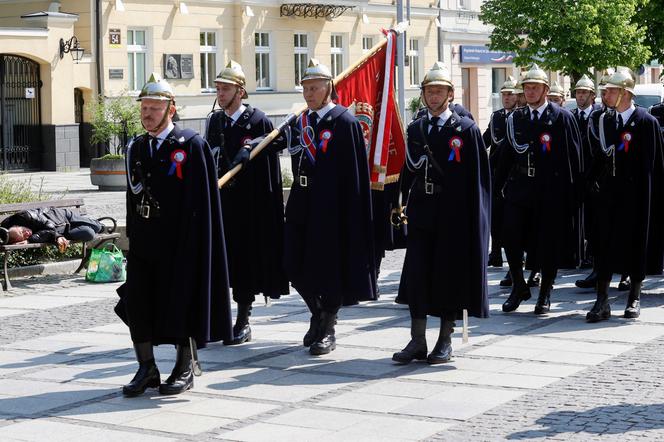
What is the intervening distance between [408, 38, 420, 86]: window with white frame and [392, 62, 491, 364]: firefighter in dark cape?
36.3 meters

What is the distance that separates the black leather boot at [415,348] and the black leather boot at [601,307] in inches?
84.6

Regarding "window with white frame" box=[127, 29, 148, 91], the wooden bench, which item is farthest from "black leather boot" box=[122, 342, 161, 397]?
"window with white frame" box=[127, 29, 148, 91]

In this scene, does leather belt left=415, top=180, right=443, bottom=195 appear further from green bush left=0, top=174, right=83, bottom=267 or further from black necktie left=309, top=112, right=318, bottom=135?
green bush left=0, top=174, right=83, bottom=267

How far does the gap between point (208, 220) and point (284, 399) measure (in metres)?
1.16

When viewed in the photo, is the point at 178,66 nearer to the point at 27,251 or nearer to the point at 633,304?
the point at 27,251

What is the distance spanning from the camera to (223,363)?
30.3 ft

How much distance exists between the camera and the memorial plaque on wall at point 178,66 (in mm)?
35344

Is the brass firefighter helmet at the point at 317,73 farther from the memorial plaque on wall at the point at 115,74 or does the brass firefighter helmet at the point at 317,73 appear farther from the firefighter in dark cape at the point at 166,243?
the memorial plaque on wall at the point at 115,74

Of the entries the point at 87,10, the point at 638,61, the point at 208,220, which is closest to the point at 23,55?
the point at 87,10

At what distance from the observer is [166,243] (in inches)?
321

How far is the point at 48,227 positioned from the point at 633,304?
6.11m

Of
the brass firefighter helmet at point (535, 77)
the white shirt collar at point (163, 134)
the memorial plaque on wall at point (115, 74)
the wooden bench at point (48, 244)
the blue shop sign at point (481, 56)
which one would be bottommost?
the wooden bench at point (48, 244)

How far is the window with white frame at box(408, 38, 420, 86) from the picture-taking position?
45.5 meters

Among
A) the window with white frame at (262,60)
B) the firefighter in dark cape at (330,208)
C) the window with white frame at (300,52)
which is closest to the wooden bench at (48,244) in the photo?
the firefighter in dark cape at (330,208)
